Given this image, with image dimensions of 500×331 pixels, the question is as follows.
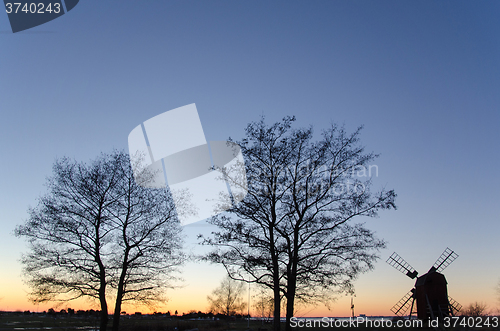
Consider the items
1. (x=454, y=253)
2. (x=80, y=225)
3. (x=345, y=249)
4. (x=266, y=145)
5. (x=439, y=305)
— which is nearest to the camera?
(x=345, y=249)

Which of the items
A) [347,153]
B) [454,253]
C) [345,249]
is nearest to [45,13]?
[347,153]

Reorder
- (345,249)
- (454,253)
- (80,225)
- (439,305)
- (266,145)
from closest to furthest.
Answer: (345,249)
(266,145)
(80,225)
(439,305)
(454,253)

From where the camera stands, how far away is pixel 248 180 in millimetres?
15359

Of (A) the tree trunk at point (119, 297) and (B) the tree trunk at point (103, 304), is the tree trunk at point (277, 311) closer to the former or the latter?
(A) the tree trunk at point (119, 297)

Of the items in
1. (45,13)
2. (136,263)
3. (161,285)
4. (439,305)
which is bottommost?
(439,305)

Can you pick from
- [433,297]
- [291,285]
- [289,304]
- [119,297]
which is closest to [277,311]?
[289,304]

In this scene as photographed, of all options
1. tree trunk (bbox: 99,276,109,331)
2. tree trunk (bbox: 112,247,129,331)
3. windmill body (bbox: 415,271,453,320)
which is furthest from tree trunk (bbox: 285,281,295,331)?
windmill body (bbox: 415,271,453,320)

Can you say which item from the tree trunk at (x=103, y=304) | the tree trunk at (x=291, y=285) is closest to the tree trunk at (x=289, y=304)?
the tree trunk at (x=291, y=285)

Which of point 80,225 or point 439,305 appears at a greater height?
point 80,225

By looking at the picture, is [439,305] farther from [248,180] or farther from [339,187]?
[248,180]

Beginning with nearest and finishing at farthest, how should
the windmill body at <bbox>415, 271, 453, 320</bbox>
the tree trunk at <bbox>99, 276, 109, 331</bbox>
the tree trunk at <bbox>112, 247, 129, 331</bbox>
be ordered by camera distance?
the tree trunk at <bbox>99, 276, 109, 331</bbox>
the tree trunk at <bbox>112, 247, 129, 331</bbox>
the windmill body at <bbox>415, 271, 453, 320</bbox>

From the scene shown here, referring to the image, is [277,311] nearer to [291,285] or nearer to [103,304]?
[291,285]

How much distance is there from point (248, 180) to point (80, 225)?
9.41m

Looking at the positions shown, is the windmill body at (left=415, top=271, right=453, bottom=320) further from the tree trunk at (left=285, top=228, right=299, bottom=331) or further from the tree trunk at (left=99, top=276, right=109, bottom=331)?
the tree trunk at (left=99, top=276, right=109, bottom=331)
